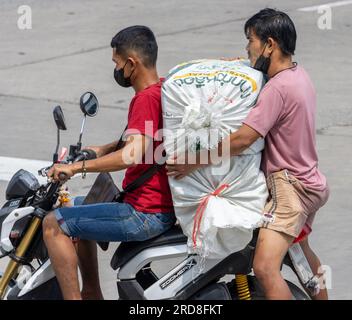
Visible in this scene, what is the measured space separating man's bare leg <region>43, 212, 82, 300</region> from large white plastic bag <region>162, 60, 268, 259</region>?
1.78 ft

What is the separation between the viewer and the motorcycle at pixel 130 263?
15.7 ft

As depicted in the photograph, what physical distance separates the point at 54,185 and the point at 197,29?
26.0 ft

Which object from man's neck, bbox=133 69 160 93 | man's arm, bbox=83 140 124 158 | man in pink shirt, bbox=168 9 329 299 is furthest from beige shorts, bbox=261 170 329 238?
man's arm, bbox=83 140 124 158

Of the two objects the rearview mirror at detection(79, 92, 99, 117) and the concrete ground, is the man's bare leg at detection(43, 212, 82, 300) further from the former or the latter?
the concrete ground

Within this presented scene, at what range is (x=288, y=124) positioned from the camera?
469 centimetres

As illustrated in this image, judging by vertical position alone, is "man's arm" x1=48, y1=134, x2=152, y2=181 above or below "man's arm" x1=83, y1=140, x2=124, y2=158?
below

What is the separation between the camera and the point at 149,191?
485cm

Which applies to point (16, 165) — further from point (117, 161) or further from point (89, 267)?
point (117, 161)

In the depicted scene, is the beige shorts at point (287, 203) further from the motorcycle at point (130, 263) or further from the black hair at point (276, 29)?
the black hair at point (276, 29)

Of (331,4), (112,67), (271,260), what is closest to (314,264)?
(271,260)

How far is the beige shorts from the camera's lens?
4.65m

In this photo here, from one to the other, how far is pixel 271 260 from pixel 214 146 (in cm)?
56

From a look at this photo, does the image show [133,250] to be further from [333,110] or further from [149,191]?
[333,110]

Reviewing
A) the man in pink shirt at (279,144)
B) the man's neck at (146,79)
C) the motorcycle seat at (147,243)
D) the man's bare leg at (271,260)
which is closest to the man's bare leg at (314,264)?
the man in pink shirt at (279,144)
